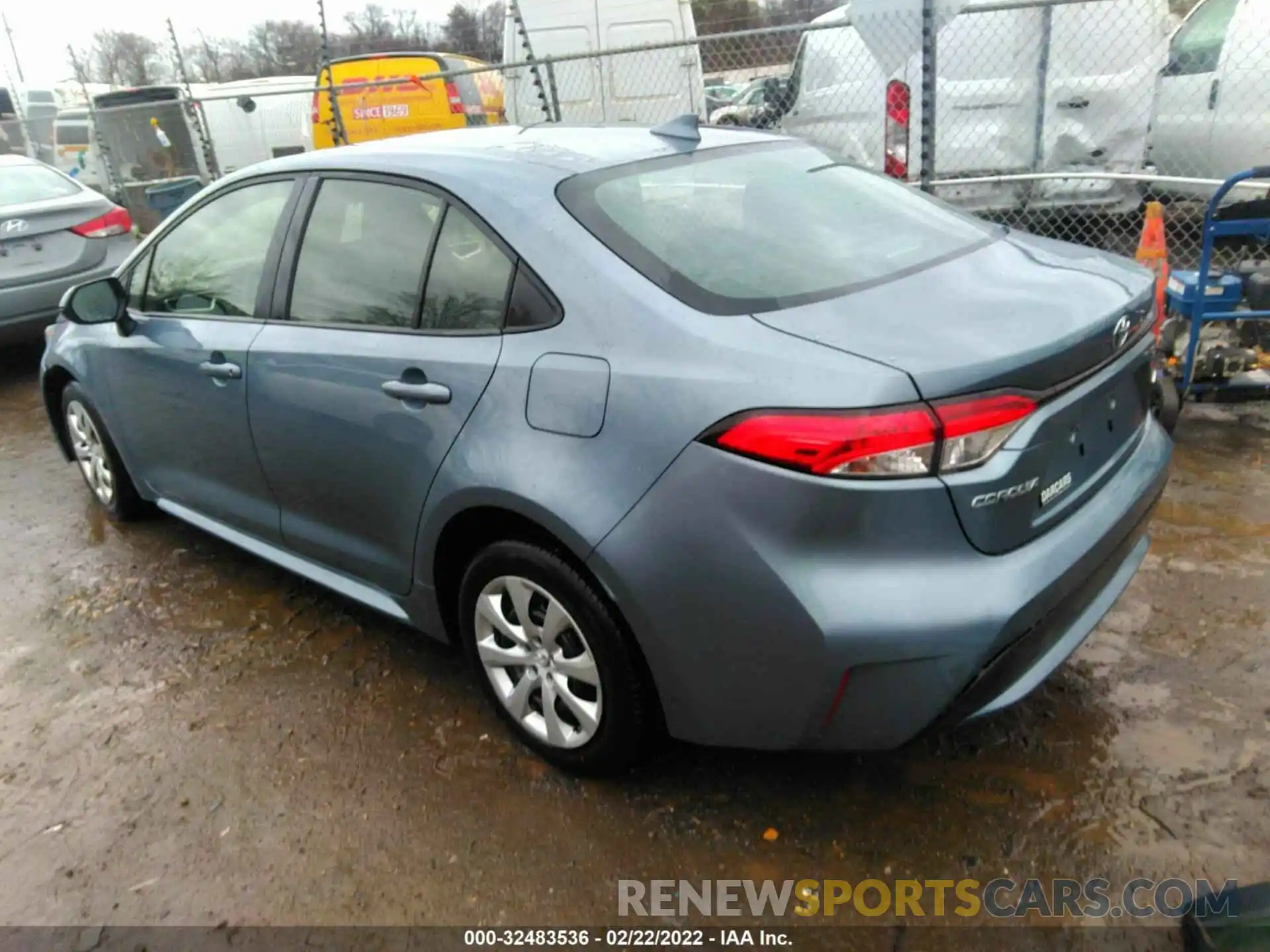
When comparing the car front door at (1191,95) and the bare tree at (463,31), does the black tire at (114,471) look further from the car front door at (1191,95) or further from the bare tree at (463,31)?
the bare tree at (463,31)

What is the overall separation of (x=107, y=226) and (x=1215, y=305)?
7.26 metres

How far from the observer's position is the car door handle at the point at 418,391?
2.54 metres

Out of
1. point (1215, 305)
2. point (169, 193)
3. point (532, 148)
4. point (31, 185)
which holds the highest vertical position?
point (532, 148)

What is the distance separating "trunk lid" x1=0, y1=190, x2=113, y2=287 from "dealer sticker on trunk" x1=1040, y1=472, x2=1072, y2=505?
703cm

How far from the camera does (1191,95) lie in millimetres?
8164

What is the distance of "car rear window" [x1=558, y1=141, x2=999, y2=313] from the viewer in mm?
2328

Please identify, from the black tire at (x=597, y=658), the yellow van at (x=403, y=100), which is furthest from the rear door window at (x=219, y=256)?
the yellow van at (x=403, y=100)

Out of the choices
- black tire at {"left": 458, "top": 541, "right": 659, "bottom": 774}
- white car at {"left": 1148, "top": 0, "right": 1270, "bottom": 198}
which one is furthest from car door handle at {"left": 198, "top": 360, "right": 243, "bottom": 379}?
white car at {"left": 1148, "top": 0, "right": 1270, "bottom": 198}

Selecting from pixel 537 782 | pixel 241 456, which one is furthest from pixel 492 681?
pixel 241 456

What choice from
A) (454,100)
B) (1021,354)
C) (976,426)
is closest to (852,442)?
(976,426)

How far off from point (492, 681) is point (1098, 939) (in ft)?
5.23

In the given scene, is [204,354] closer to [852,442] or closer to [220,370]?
[220,370]

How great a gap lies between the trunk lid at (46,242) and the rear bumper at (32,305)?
36 millimetres

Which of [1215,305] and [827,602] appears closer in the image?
[827,602]
